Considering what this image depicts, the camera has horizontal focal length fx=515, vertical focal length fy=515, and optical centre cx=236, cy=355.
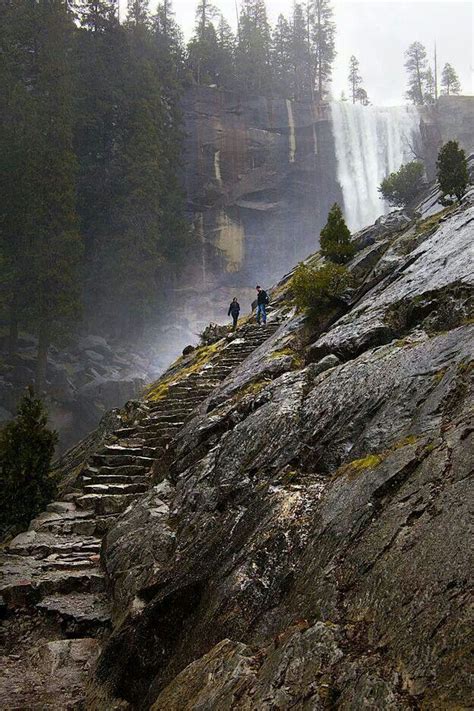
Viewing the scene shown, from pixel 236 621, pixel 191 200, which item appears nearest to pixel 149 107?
pixel 191 200

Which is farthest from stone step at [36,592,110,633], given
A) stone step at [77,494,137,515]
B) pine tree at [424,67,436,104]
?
pine tree at [424,67,436,104]

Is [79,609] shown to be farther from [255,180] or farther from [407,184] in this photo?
[255,180]

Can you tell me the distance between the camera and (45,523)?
30.6 ft

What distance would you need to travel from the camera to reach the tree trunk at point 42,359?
89.2 feet

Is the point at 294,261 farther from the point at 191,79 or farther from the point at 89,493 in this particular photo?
the point at 89,493

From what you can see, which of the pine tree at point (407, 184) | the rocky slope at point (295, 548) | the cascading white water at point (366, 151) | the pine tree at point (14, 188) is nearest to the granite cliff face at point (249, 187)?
the cascading white water at point (366, 151)

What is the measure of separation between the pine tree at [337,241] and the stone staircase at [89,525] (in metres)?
5.22

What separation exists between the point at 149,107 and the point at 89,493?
3575 cm

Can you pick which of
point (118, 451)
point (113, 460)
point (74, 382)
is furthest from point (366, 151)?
point (113, 460)

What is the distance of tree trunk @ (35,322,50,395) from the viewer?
1070 inches

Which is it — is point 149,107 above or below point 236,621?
above

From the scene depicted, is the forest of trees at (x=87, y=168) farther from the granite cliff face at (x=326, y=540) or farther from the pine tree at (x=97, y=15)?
the granite cliff face at (x=326, y=540)

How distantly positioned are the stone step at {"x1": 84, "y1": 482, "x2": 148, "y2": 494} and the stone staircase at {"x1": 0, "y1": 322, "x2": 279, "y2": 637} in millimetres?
20

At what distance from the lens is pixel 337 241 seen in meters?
17.2
